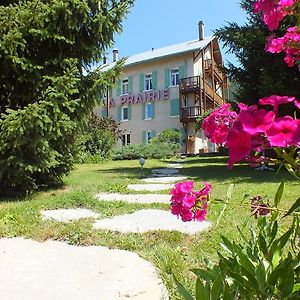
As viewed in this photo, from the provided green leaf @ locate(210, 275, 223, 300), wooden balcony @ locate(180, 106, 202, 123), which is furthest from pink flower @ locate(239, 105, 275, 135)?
wooden balcony @ locate(180, 106, 202, 123)

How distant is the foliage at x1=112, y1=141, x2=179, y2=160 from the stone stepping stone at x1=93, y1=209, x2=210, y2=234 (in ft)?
54.5

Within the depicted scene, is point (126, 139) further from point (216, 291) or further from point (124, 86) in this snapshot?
point (216, 291)

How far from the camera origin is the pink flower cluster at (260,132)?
89cm

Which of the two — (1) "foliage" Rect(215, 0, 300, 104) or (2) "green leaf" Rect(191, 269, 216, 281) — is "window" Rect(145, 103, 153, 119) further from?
(2) "green leaf" Rect(191, 269, 216, 281)

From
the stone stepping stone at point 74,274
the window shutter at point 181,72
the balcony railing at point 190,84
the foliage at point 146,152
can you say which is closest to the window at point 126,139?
the balcony railing at point 190,84

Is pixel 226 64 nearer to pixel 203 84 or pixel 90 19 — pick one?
pixel 90 19

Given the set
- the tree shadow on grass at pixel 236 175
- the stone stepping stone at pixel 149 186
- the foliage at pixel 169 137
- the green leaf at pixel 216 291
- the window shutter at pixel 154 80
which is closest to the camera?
the green leaf at pixel 216 291

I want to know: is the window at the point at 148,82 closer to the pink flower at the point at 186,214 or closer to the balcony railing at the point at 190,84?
the balcony railing at the point at 190,84

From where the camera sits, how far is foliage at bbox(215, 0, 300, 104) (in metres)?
10.3

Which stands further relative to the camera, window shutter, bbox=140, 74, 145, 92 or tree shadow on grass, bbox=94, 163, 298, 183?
window shutter, bbox=140, 74, 145, 92

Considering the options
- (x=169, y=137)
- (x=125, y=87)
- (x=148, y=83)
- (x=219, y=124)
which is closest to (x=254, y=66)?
(x=219, y=124)

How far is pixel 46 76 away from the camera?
19.2 ft

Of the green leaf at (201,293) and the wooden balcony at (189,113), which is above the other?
the wooden balcony at (189,113)

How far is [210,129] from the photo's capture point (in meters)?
1.48
